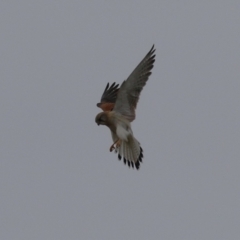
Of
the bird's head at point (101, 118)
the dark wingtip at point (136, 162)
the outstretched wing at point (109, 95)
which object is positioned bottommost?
the dark wingtip at point (136, 162)

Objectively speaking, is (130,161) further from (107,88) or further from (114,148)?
(107,88)

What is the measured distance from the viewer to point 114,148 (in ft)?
43.1

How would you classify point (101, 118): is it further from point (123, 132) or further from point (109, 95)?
point (109, 95)

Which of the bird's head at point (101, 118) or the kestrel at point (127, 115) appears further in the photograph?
the bird's head at point (101, 118)

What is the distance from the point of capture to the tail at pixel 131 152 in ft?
42.4

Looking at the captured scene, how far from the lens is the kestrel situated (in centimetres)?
1260

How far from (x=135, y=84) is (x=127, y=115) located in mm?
550

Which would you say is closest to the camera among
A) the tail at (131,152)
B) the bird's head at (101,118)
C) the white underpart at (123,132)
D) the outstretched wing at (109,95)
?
the white underpart at (123,132)

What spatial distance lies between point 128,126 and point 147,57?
110 centimetres

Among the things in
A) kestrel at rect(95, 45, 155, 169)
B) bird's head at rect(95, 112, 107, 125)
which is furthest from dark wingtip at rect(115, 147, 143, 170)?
bird's head at rect(95, 112, 107, 125)

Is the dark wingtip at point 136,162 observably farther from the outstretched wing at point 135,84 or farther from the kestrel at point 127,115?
the outstretched wing at point 135,84

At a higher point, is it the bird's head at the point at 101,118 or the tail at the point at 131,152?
the bird's head at the point at 101,118

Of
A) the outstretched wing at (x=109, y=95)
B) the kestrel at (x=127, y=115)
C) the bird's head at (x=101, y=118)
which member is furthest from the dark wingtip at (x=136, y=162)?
the outstretched wing at (x=109, y=95)

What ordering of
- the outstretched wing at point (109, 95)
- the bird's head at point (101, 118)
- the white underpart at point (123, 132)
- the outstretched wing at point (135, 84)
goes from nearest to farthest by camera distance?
the outstretched wing at point (135, 84)
the white underpart at point (123, 132)
the bird's head at point (101, 118)
the outstretched wing at point (109, 95)
